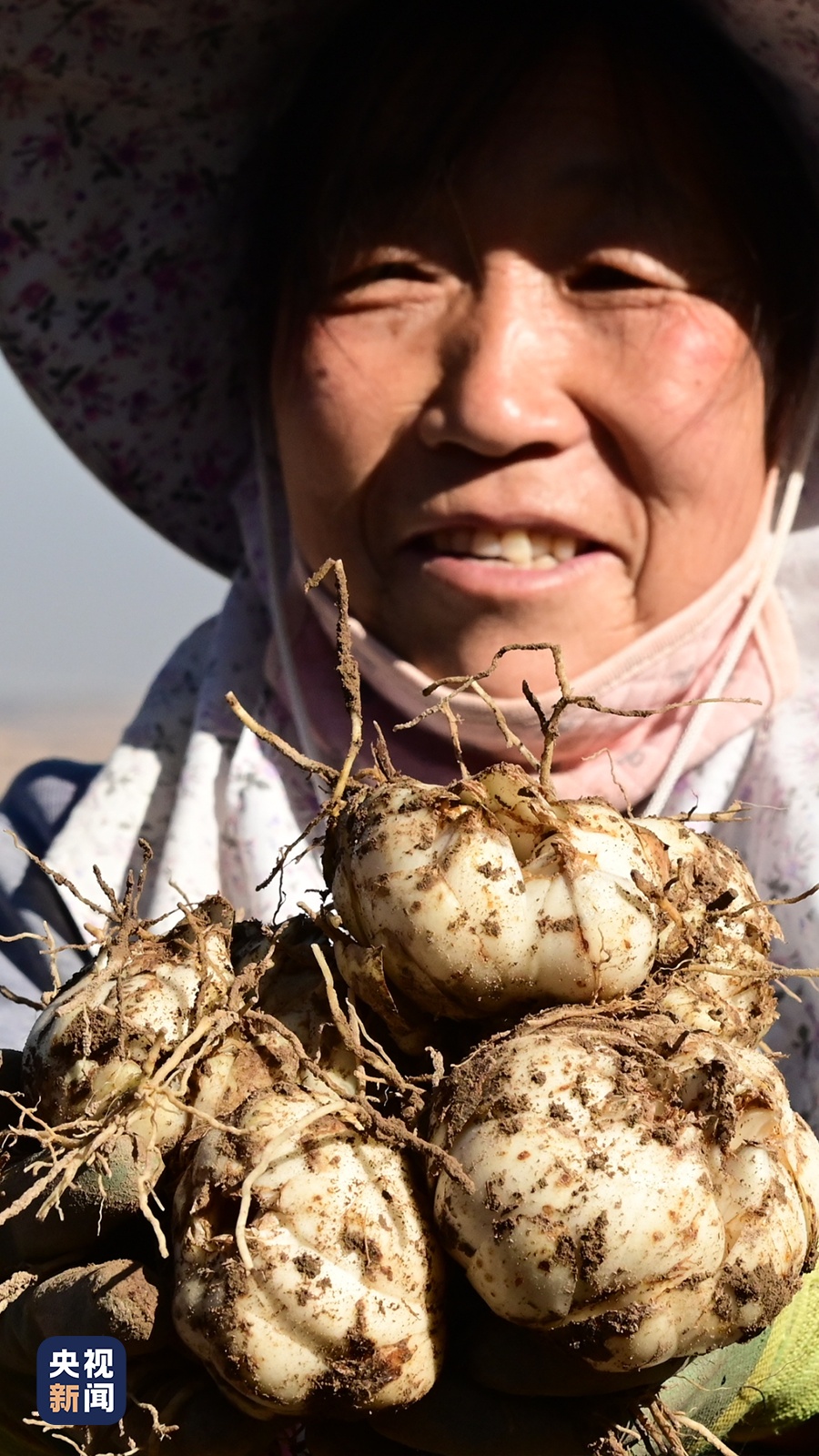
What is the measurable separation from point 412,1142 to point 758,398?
3.58ft

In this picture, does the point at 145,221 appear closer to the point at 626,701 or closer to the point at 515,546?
the point at 515,546

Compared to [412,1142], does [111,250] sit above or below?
above

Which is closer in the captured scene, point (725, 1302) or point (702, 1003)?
point (725, 1302)

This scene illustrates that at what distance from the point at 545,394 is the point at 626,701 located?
38 cm

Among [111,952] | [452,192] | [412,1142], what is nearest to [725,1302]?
[412,1142]

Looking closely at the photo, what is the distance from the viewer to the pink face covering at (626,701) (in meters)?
1.56

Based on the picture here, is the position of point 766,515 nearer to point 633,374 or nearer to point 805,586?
point 805,586

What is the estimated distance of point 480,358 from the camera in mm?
1445

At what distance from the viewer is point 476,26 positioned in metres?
1.56

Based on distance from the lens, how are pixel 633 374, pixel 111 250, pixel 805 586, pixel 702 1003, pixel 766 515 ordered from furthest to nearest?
1. pixel 111 250
2. pixel 805 586
3. pixel 766 515
4. pixel 633 374
5. pixel 702 1003

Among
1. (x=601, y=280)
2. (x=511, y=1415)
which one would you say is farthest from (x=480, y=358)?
(x=511, y=1415)

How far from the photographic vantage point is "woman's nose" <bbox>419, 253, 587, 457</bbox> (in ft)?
4.69

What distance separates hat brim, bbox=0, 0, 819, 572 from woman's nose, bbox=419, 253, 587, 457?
40 centimetres

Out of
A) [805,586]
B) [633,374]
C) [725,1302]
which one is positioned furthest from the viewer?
[805,586]
